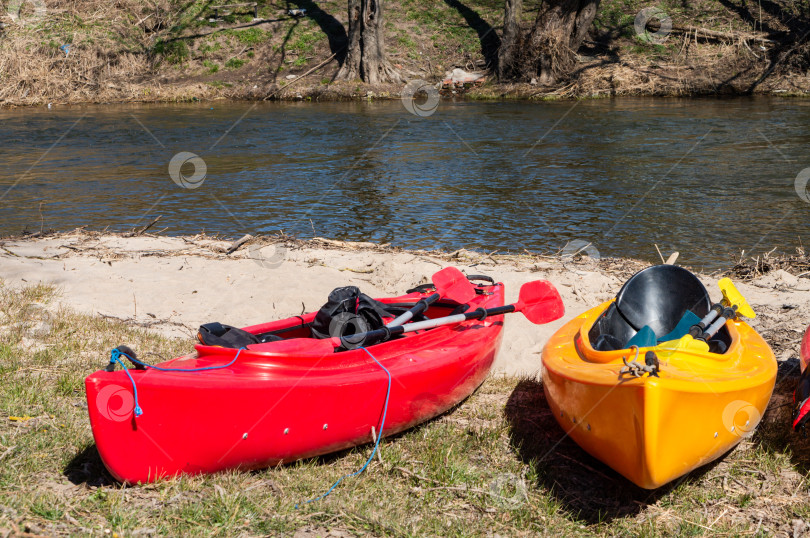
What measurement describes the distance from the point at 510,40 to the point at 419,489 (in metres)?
18.9

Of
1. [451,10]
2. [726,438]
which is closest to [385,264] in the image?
[726,438]

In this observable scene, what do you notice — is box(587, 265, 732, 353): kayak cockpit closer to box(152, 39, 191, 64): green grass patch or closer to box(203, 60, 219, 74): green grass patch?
box(203, 60, 219, 74): green grass patch

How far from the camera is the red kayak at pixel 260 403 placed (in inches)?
136

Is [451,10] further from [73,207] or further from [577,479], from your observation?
[577,479]

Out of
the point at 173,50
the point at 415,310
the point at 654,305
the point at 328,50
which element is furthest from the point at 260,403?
the point at 173,50

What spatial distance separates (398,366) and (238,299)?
273 centimetres

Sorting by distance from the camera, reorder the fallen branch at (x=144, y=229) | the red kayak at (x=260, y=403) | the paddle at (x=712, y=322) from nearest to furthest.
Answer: the red kayak at (x=260, y=403) → the paddle at (x=712, y=322) → the fallen branch at (x=144, y=229)

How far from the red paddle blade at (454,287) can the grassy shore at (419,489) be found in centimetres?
89

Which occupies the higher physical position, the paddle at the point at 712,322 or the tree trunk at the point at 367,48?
the tree trunk at the point at 367,48

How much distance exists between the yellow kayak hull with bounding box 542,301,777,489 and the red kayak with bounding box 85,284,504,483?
823mm

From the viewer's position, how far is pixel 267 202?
10844 mm

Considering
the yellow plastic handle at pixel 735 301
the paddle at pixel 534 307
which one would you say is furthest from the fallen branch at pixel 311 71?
the yellow plastic handle at pixel 735 301

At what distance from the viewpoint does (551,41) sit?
66.3ft

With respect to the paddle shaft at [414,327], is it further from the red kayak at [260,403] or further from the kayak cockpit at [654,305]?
the kayak cockpit at [654,305]
